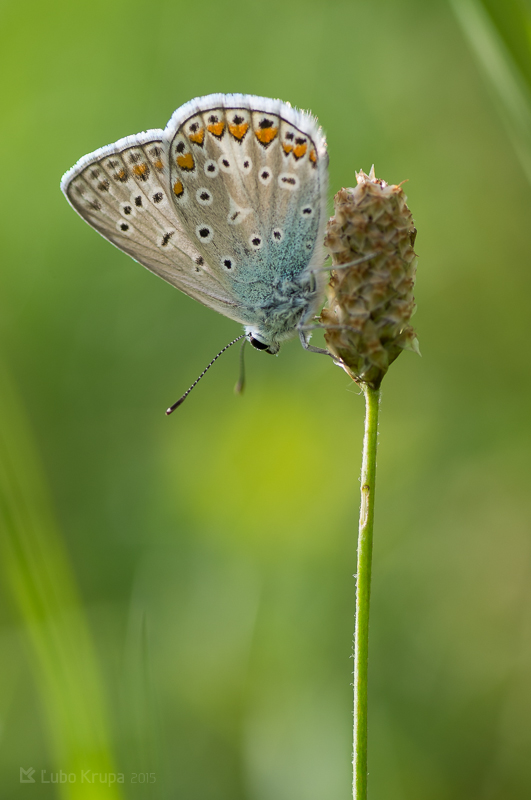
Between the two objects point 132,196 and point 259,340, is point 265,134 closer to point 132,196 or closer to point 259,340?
point 132,196

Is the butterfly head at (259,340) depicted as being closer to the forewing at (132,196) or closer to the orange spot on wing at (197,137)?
the forewing at (132,196)

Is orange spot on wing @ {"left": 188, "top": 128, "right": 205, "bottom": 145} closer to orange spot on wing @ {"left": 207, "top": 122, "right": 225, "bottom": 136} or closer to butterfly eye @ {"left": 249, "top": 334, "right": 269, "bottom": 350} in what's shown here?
orange spot on wing @ {"left": 207, "top": 122, "right": 225, "bottom": 136}

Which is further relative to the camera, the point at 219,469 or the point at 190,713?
the point at 219,469

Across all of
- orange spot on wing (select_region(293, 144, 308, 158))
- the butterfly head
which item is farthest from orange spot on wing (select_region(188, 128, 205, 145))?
the butterfly head

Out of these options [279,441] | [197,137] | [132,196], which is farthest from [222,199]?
[279,441]

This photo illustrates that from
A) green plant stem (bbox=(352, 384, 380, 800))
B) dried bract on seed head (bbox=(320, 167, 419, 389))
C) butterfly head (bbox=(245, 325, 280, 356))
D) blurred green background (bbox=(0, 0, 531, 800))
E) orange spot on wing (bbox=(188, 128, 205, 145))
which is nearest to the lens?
green plant stem (bbox=(352, 384, 380, 800))

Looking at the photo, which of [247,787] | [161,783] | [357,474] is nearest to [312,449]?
[357,474]

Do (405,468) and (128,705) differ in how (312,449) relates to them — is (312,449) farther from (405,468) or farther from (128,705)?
(128,705)
